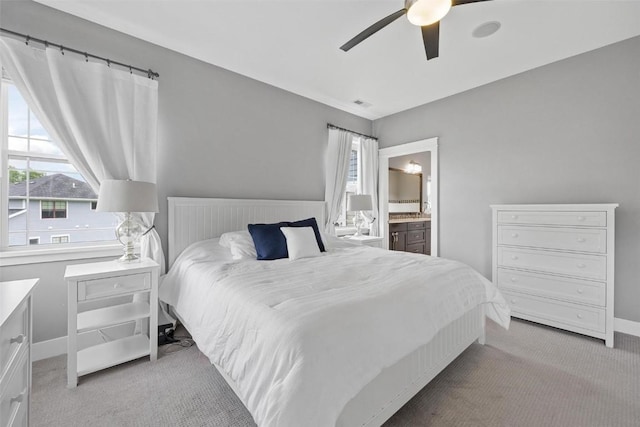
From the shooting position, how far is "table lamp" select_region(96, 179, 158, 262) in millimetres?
2043

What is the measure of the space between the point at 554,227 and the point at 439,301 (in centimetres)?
192

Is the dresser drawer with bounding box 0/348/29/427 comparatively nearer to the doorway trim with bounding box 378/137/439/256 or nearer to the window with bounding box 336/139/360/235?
the window with bounding box 336/139/360/235

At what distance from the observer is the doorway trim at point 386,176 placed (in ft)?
13.5

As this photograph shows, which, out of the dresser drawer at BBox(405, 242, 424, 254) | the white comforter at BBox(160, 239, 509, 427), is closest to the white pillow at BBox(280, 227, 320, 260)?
the white comforter at BBox(160, 239, 509, 427)

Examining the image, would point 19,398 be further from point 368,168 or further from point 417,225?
point 417,225

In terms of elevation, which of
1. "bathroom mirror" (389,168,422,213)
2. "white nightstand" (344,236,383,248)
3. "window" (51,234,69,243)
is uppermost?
"bathroom mirror" (389,168,422,213)

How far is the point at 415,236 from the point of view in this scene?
5434 mm

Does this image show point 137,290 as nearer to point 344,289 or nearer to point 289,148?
point 344,289

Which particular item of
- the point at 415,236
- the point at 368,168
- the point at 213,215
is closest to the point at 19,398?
the point at 213,215

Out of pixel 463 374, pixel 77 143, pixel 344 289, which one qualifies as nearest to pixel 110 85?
pixel 77 143

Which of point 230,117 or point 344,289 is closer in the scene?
point 344,289

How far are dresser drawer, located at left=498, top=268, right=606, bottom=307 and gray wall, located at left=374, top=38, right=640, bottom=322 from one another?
46 centimetres

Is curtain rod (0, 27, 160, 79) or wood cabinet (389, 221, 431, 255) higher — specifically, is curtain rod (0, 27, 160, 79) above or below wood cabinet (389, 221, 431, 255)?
above

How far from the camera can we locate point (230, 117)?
3.17 metres
